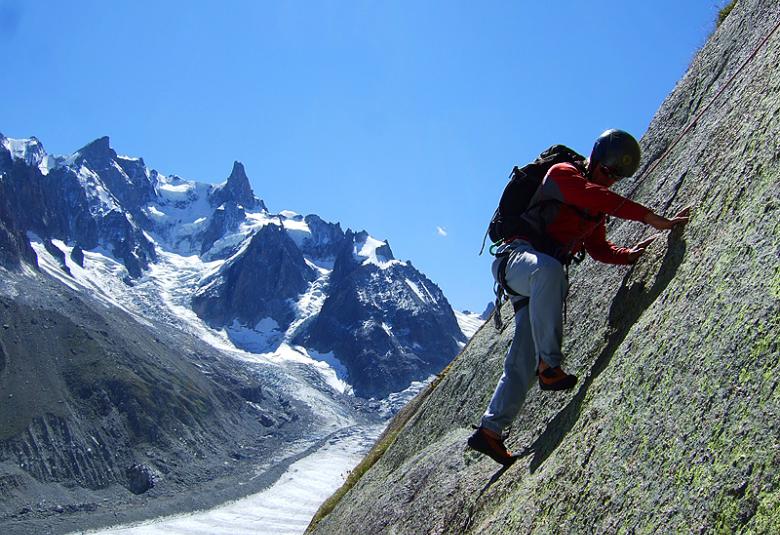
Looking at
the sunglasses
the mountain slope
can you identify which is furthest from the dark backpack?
the mountain slope

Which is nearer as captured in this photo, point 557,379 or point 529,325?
point 557,379

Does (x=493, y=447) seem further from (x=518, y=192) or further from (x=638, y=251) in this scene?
(x=518, y=192)

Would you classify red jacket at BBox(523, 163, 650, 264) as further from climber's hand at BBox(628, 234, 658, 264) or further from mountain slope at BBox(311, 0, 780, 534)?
mountain slope at BBox(311, 0, 780, 534)

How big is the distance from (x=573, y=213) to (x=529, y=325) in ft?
5.47

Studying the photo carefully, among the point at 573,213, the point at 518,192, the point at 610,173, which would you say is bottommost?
the point at 573,213

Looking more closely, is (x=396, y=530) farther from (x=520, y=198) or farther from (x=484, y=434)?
(x=520, y=198)

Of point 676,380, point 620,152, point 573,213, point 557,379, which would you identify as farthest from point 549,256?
point 676,380

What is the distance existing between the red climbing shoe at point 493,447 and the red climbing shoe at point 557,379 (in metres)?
1.03

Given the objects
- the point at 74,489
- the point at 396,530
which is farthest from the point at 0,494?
the point at 396,530

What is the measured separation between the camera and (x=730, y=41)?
11.6 meters

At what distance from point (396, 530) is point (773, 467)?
7.14m

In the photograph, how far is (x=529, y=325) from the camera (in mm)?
9188

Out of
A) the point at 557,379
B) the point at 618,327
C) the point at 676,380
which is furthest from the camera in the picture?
the point at 618,327

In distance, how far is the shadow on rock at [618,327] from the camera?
800cm
